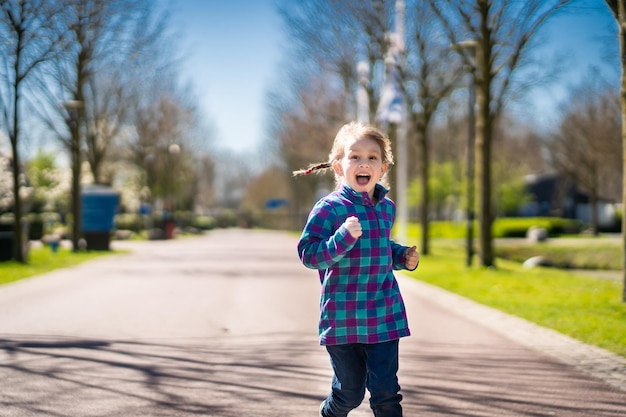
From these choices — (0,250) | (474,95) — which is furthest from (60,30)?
(474,95)

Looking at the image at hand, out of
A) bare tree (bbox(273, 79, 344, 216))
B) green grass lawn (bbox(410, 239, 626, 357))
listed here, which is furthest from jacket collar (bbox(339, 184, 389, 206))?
bare tree (bbox(273, 79, 344, 216))

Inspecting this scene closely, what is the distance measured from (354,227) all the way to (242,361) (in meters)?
3.79

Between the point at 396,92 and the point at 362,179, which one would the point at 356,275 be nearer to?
the point at 362,179

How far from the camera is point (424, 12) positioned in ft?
78.6

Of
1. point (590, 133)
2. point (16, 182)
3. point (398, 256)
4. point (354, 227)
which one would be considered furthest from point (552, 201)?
point (354, 227)

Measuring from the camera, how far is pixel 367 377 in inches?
153

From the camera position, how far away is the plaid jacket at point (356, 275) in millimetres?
3775

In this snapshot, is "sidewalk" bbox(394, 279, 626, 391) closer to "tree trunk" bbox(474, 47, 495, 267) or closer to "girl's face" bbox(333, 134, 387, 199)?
"girl's face" bbox(333, 134, 387, 199)

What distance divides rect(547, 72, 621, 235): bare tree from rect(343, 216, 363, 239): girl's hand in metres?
40.4

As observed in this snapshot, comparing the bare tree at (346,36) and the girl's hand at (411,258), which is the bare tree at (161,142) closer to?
the bare tree at (346,36)

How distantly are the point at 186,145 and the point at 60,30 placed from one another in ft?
119

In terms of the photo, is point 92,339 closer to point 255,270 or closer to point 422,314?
point 422,314

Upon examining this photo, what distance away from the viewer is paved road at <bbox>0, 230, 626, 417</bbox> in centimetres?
531

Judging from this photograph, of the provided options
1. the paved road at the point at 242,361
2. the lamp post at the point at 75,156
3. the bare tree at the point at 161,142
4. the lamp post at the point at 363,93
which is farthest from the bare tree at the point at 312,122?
the paved road at the point at 242,361
